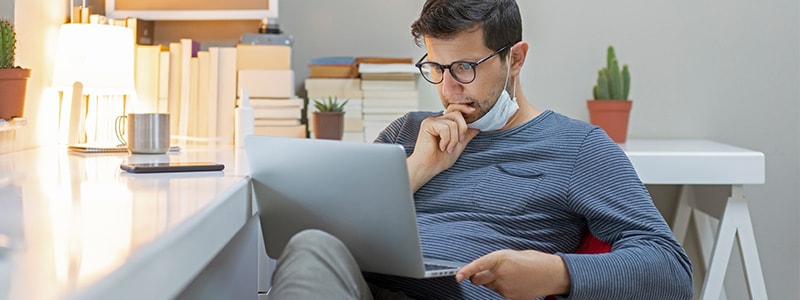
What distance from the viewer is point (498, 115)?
154 centimetres

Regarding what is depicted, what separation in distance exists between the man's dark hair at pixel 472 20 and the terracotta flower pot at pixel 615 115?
3.71 feet

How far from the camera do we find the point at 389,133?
1.69 m

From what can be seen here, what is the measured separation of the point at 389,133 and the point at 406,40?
117cm

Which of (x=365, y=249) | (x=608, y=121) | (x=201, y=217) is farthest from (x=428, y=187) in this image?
(x=608, y=121)

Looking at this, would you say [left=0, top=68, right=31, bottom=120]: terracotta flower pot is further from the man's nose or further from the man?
the man's nose

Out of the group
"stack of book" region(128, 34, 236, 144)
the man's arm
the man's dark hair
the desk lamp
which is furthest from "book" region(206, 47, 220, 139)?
the man's arm

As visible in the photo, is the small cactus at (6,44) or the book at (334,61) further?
the book at (334,61)

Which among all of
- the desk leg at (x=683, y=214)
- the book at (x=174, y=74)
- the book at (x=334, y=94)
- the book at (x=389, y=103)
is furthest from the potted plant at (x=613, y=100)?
the book at (x=174, y=74)

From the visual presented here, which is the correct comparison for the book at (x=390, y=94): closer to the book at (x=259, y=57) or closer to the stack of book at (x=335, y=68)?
the stack of book at (x=335, y=68)

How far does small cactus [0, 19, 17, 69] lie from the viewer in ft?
5.76

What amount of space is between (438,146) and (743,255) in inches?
49.7

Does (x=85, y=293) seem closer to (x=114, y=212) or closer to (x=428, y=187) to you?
(x=114, y=212)

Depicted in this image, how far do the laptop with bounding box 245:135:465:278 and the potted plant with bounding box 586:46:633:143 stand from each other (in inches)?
58.9

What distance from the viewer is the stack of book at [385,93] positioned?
2564 millimetres
